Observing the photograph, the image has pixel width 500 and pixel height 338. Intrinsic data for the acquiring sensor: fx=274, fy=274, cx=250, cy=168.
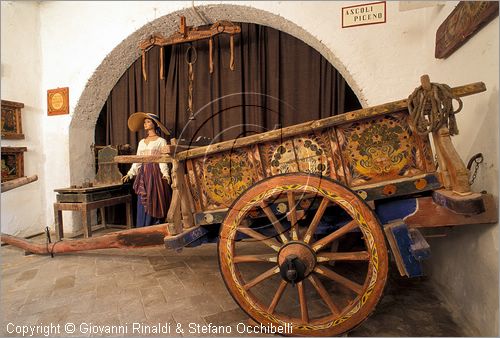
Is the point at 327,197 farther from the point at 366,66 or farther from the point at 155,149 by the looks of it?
the point at 155,149

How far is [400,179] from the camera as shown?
1.45m

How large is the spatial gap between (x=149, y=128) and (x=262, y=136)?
261 centimetres

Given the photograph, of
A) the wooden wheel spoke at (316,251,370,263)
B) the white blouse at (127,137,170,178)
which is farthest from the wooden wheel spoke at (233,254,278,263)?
the white blouse at (127,137,170,178)

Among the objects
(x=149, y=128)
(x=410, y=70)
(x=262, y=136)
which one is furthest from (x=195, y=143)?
(x=410, y=70)

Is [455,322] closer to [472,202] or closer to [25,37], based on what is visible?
[472,202]

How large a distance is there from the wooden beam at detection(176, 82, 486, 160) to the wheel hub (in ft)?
1.99

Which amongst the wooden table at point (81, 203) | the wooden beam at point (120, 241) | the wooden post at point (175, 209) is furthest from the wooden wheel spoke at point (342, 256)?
the wooden table at point (81, 203)

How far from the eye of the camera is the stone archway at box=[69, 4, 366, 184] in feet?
10.5

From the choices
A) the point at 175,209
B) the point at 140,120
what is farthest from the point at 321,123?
the point at 140,120

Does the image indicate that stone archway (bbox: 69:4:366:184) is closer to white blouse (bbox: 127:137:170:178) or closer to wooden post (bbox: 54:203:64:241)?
wooden post (bbox: 54:203:64:241)

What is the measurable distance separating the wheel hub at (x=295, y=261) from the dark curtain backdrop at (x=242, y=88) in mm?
2008

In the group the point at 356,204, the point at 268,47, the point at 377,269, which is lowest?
the point at 377,269

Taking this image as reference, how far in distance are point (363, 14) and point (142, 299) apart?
132 inches

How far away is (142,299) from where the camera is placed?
208 cm
